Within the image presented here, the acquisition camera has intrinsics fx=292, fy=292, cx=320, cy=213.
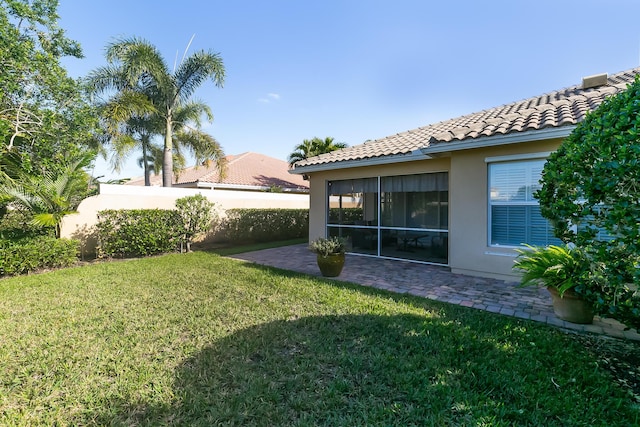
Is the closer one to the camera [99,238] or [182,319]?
[182,319]

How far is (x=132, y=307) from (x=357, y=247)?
299 inches

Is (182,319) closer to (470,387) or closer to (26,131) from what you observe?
(470,387)

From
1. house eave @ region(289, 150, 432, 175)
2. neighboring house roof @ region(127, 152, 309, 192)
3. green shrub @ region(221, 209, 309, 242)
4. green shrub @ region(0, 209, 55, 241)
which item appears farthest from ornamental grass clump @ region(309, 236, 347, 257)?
neighboring house roof @ region(127, 152, 309, 192)

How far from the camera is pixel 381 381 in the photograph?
321 centimetres

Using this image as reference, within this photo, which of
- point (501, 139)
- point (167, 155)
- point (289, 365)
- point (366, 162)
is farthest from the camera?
point (167, 155)

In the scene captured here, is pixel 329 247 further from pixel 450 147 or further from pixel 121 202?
pixel 121 202

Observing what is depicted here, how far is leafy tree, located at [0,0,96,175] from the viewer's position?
9.67 meters

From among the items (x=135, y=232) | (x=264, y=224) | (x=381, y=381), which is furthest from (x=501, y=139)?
(x=264, y=224)

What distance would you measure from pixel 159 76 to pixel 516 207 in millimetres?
17083

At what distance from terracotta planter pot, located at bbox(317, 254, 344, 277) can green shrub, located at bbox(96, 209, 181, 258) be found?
6941 millimetres

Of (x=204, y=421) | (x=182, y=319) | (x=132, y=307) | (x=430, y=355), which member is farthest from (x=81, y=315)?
(x=430, y=355)

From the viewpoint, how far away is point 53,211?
895 cm

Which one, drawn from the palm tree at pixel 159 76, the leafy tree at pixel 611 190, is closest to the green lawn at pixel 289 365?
the leafy tree at pixel 611 190

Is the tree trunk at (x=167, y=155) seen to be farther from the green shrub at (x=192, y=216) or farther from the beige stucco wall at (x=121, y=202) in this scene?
the green shrub at (x=192, y=216)
